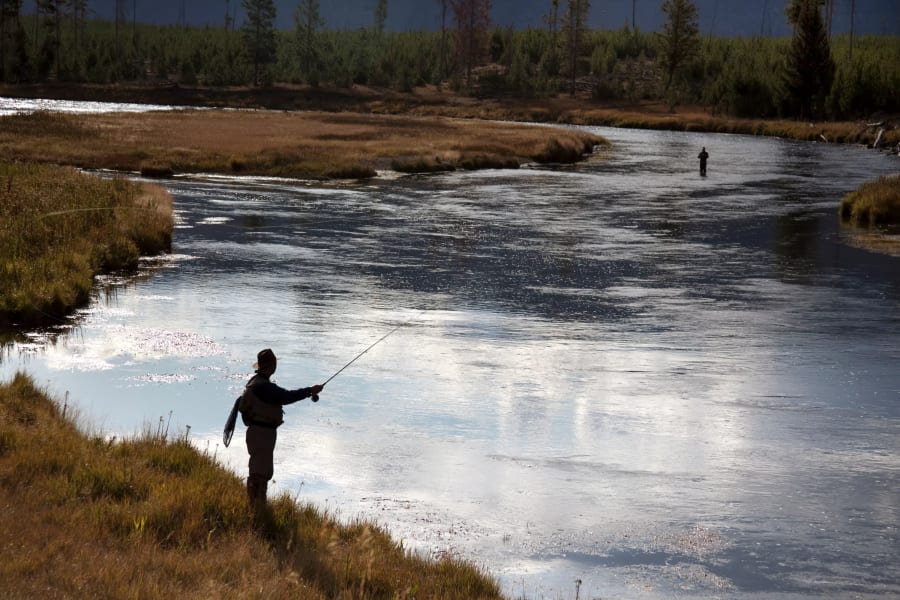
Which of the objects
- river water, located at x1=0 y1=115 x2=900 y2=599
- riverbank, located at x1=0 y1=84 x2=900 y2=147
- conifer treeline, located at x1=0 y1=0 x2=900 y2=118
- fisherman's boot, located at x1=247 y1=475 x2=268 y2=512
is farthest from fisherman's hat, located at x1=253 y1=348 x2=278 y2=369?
conifer treeline, located at x1=0 y1=0 x2=900 y2=118

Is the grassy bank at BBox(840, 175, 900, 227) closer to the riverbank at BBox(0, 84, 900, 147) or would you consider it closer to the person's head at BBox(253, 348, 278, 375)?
the person's head at BBox(253, 348, 278, 375)

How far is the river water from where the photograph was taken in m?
11.6

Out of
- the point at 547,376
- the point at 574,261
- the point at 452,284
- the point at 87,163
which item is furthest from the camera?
the point at 87,163

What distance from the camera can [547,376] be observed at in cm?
1803

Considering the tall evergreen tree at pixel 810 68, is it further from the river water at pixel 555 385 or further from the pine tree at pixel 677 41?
the river water at pixel 555 385

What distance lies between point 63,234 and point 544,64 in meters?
154

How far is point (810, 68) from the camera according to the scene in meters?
113

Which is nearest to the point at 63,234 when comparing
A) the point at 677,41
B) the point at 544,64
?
the point at 677,41

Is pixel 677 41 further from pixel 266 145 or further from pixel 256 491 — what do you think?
pixel 256 491

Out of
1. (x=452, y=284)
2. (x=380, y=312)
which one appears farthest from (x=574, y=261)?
(x=380, y=312)

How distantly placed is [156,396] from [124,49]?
7576 inches

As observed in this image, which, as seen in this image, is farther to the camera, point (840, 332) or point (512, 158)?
point (512, 158)

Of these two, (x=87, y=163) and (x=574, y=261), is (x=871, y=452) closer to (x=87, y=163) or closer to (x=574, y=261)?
(x=574, y=261)

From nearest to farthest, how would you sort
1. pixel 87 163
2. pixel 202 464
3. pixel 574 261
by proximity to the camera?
pixel 202 464 → pixel 574 261 → pixel 87 163
